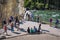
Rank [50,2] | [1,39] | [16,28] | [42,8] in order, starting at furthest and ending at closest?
[50,2]
[42,8]
[16,28]
[1,39]

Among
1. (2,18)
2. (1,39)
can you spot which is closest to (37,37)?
Answer: (1,39)

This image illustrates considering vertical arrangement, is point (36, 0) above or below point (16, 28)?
above

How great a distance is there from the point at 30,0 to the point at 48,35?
71.8 m

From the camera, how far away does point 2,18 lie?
2628cm

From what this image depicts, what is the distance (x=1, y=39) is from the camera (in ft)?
66.7

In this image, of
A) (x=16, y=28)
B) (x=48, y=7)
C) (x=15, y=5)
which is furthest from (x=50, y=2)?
(x=16, y=28)

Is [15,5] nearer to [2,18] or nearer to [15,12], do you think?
[15,12]

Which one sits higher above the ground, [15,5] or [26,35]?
[15,5]

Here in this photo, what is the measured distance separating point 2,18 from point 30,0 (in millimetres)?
68354

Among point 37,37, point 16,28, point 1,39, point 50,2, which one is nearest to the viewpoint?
point 1,39

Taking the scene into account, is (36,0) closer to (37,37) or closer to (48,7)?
(48,7)

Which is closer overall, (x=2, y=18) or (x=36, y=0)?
(x=2, y=18)

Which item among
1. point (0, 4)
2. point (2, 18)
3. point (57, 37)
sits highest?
point (0, 4)

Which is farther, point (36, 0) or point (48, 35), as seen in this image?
point (36, 0)
